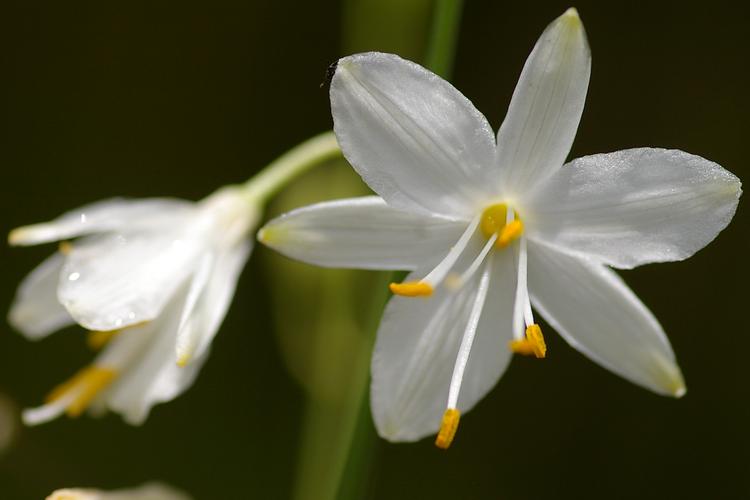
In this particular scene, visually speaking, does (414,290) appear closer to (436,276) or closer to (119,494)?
(436,276)

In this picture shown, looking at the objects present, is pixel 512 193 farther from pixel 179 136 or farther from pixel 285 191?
pixel 179 136

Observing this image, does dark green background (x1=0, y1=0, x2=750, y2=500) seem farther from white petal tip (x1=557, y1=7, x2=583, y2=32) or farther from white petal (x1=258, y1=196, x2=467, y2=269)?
white petal tip (x1=557, y1=7, x2=583, y2=32)

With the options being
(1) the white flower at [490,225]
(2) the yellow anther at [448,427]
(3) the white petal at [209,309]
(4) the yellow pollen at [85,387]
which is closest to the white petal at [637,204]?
(1) the white flower at [490,225]

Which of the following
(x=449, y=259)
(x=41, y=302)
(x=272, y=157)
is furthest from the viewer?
(x=272, y=157)

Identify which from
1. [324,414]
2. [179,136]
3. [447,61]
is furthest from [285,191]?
[447,61]

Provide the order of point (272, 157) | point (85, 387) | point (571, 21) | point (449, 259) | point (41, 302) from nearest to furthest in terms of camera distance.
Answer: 1. point (571, 21)
2. point (449, 259)
3. point (85, 387)
4. point (41, 302)
5. point (272, 157)

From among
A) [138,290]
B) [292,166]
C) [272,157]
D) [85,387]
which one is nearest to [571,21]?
[292,166]

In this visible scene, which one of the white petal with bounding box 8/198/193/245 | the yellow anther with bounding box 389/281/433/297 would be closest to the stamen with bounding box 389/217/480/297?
the yellow anther with bounding box 389/281/433/297
